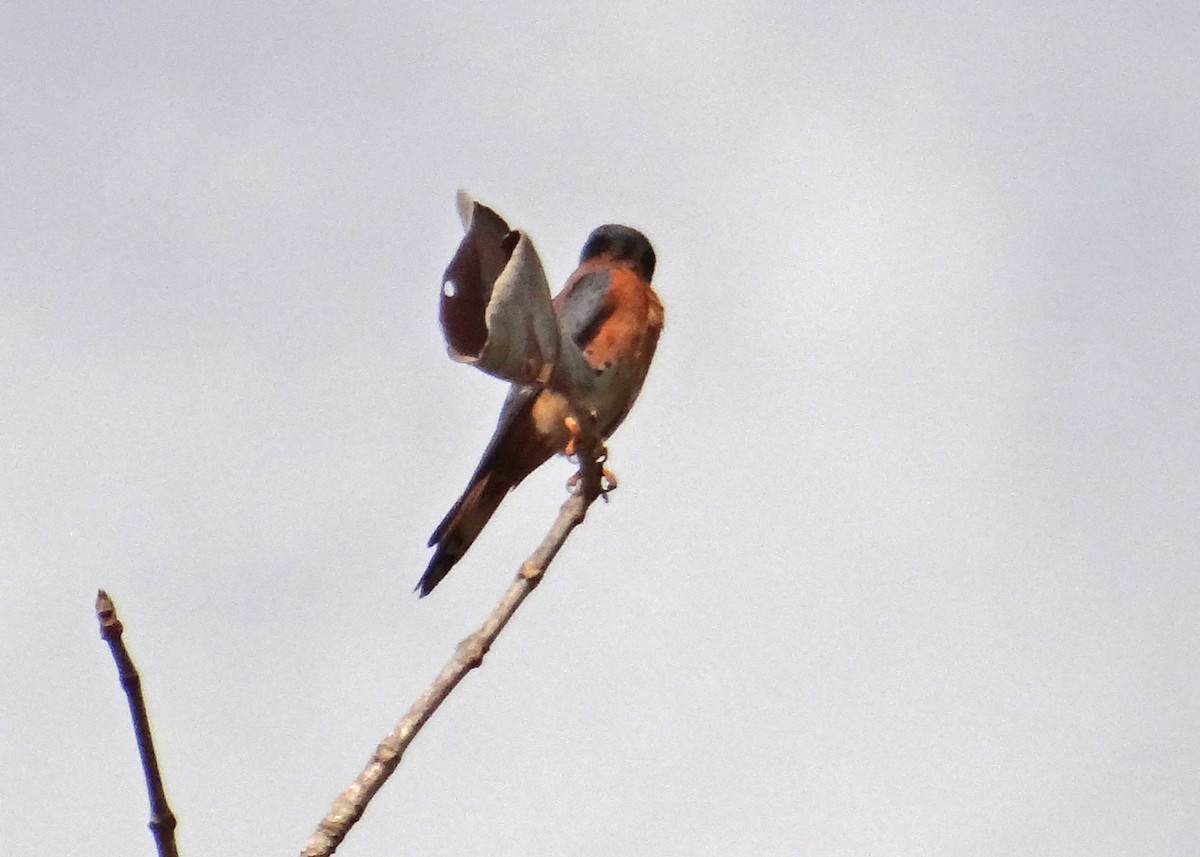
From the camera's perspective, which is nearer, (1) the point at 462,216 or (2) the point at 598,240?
(1) the point at 462,216

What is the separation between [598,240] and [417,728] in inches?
257

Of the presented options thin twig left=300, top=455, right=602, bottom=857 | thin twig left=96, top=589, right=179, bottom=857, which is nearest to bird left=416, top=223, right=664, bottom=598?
thin twig left=300, top=455, right=602, bottom=857

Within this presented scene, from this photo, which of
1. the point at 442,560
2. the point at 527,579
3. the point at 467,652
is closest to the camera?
the point at 467,652

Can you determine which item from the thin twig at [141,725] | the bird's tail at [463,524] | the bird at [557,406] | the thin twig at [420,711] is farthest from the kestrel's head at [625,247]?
the thin twig at [141,725]

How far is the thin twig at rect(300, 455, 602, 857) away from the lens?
79.0 inches

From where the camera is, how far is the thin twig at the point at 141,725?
1.75 metres

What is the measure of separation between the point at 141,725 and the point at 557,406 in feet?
14.5

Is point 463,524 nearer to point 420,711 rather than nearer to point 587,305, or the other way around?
point 587,305

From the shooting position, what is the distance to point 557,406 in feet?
20.1

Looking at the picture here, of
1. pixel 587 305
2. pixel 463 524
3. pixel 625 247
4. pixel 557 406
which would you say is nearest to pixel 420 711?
pixel 557 406

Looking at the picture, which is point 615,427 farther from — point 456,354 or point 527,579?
point 456,354

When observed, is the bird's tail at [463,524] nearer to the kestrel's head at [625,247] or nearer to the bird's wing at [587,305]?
the bird's wing at [587,305]

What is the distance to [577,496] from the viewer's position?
2.91 metres

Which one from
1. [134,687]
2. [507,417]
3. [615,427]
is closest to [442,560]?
[507,417]
